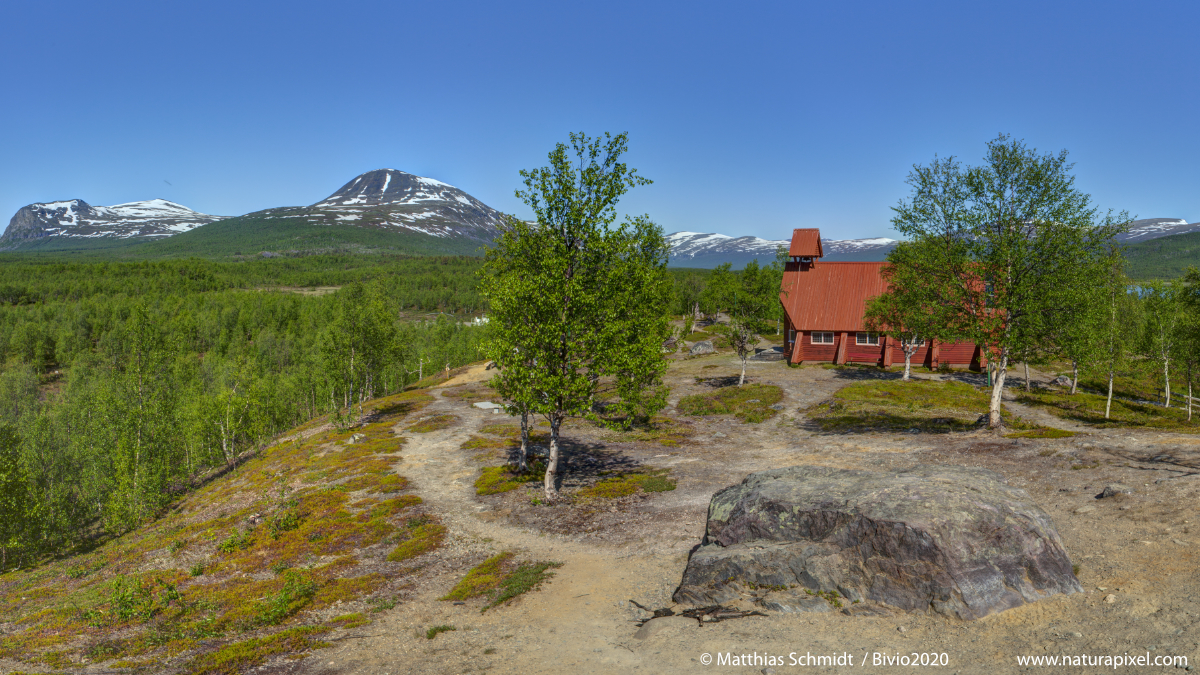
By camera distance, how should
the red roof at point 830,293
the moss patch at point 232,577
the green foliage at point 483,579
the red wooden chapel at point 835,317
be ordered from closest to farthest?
1. the moss patch at point 232,577
2. the green foliage at point 483,579
3. the red wooden chapel at point 835,317
4. the red roof at point 830,293

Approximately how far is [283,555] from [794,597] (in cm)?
2339

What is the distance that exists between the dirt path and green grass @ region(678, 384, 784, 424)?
16.8 m

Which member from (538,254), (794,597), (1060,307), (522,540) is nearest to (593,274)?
(538,254)

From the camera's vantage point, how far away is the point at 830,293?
78.8m

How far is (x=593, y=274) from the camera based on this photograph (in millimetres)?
29719

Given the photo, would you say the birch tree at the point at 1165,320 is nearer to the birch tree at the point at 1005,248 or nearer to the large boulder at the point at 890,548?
the birch tree at the point at 1005,248

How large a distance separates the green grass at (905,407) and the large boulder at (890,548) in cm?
2612

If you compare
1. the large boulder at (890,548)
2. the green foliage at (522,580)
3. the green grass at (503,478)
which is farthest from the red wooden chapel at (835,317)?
the green foliage at (522,580)

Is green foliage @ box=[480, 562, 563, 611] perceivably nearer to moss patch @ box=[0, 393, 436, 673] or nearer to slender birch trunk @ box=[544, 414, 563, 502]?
moss patch @ box=[0, 393, 436, 673]

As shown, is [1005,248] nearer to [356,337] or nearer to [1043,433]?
[1043,433]

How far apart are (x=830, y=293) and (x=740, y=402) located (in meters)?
33.7

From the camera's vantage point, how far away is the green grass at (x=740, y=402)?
49719mm

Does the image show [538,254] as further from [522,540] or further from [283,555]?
[283,555]

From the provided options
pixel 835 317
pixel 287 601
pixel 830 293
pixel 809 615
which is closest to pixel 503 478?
pixel 287 601
